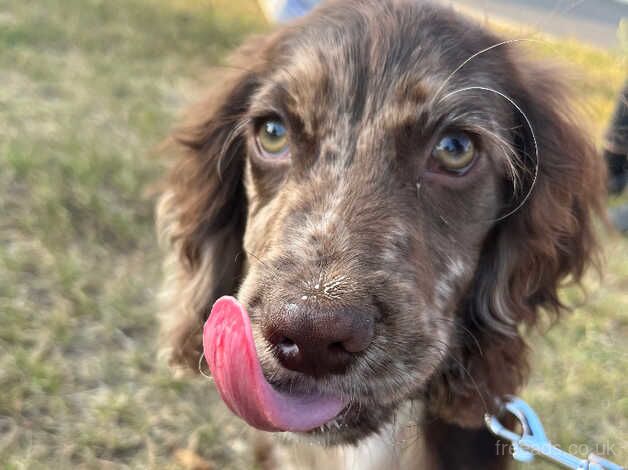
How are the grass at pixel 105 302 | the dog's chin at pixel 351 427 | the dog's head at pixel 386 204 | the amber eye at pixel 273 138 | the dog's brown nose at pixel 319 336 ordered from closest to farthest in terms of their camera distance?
the dog's brown nose at pixel 319 336
the dog's head at pixel 386 204
the dog's chin at pixel 351 427
the amber eye at pixel 273 138
the grass at pixel 105 302

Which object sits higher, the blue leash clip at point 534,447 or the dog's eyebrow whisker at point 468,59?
the dog's eyebrow whisker at point 468,59

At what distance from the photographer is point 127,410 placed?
299cm

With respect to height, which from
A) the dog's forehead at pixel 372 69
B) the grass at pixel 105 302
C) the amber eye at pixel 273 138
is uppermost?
the dog's forehead at pixel 372 69

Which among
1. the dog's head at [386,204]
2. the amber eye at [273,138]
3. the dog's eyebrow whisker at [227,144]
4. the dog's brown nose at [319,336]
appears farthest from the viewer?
the dog's eyebrow whisker at [227,144]

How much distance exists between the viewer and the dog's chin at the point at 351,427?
1787 mm

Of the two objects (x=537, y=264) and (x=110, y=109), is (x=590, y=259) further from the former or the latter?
(x=110, y=109)

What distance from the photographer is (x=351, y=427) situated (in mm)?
1842

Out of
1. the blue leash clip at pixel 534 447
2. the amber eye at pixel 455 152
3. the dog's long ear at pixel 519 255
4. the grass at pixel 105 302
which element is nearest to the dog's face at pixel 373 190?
the amber eye at pixel 455 152

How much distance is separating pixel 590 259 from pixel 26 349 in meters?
2.53

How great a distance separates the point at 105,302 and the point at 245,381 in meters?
2.17

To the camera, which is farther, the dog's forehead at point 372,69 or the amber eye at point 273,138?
the amber eye at point 273,138

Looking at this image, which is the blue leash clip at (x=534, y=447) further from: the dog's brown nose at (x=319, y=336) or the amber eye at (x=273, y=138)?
the amber eye at (x=273, y=138)

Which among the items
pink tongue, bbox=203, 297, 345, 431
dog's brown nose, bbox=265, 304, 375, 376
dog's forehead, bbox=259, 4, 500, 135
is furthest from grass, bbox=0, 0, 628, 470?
dog's brown nose, bbox=265, 304, 375, 376

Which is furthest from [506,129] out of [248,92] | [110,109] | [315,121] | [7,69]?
[7,69]
